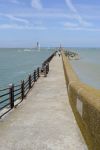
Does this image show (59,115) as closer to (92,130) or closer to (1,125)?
(1,125)

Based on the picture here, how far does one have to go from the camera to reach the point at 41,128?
37.8ft

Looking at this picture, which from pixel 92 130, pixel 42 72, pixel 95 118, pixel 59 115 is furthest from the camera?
pixel 42 72

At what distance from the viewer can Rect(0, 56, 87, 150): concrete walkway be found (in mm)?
9586

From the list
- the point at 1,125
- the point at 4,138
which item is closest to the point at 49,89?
the point at 1,125

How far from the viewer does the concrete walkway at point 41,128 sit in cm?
959

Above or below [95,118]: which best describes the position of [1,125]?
below

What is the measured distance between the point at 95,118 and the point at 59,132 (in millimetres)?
3868

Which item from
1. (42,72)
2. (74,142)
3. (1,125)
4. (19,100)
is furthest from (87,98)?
(42,72)

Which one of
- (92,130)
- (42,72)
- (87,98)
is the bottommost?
(42,72)

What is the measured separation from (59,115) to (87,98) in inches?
213

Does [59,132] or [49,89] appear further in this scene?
[49,89]

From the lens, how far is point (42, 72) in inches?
1388

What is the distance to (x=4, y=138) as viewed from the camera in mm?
10242

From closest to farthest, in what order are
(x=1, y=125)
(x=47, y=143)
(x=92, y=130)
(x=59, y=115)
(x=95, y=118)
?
(x=95, y=118), (x=92, y=130), (x=47, y=143), (x=1, y=125), (x=59, y=115)
